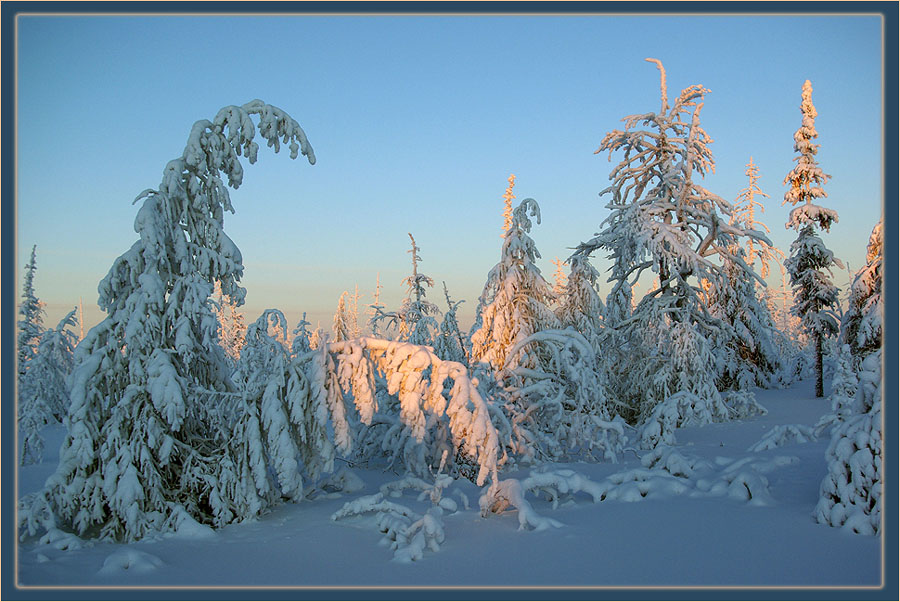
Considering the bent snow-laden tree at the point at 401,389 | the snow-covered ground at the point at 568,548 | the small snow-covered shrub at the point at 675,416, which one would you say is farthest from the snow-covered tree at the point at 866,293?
the bent snow-laden tree at the point at 401,389

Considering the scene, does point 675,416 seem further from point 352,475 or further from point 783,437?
point 352,475

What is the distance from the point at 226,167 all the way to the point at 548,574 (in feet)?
22.8

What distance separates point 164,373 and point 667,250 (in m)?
14.5

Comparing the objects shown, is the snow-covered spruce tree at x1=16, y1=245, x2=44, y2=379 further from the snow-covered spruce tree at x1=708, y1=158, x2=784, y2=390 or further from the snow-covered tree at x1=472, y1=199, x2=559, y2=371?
the snow-covered spruce tree at x1=708, y1=158, x2=784, y2=390

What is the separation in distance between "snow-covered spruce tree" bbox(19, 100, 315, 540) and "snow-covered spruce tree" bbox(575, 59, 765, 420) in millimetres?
12573

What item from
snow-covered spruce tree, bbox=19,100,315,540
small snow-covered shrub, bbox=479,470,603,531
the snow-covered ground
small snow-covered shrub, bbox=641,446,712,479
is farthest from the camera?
small snow-covered shrub, bbox=641,446,712,479

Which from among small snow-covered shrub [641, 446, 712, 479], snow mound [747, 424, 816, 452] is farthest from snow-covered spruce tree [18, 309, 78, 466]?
snow mound [747, 424, 816, 452]

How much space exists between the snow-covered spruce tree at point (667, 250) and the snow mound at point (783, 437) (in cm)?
473

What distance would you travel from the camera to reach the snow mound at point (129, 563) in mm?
6105

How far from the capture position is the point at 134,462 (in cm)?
807

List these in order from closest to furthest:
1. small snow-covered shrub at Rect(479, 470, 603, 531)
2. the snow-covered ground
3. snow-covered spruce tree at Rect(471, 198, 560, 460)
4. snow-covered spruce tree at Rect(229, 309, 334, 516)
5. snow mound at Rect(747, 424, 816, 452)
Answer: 1. the snow-covered ground
2. small snow-covered shrub at Rect(479, 470, 603, 531)
3. snow-covered spruce tree at Rect(229, 309, 334, 516)
4. snow mound at Rect(747, 424, 816, 452)
5. snow-covered spruce tree at Rect(471, 198, 560, 460)

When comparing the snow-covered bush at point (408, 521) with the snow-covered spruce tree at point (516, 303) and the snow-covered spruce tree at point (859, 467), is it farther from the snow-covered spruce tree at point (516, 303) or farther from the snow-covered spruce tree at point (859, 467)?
the snow-covered spruce tree at point (516, 303)

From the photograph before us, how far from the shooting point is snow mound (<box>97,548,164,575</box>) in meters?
6.11

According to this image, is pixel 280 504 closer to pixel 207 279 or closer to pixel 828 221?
pixel 207 279
